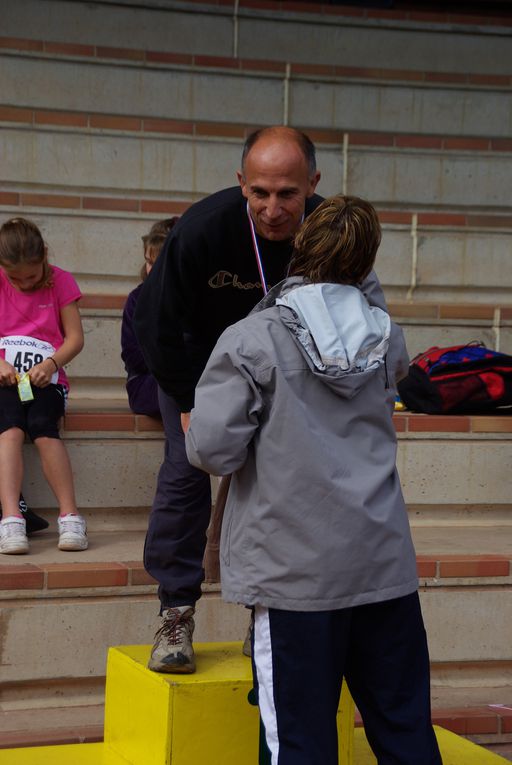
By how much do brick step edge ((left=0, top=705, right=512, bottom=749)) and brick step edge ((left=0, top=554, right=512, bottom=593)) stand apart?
0.43 m

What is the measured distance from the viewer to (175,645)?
9.41 ft

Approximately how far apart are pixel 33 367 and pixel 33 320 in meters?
0.28

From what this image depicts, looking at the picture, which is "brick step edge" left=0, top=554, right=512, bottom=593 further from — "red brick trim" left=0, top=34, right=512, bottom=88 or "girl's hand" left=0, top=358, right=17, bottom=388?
"red brick trim" left=0, top=34, right=512, bottom=88

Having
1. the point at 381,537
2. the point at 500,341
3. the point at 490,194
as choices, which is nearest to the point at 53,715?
the point at 381,537

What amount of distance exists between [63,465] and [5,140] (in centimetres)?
255

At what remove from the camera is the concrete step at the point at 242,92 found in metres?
6.14

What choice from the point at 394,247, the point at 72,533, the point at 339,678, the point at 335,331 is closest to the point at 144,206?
the point at 394,247

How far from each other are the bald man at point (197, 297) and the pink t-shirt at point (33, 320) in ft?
4.23

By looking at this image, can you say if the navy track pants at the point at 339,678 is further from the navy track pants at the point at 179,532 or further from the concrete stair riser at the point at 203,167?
the concrete stair riser at the point at 203,167

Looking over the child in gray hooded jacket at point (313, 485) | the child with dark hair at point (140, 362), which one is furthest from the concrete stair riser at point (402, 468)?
the child in gray hooded jacket at point (313, 485)

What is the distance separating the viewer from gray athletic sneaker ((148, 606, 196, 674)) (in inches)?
112

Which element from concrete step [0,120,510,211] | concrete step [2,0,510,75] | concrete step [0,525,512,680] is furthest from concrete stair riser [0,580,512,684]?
concrete step [2,0,510,75]

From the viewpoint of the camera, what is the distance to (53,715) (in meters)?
3.41

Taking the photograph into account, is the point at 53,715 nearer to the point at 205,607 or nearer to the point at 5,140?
the point at 205,607
